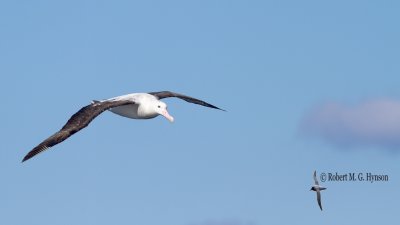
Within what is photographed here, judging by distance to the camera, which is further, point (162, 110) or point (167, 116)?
point (162, 110)

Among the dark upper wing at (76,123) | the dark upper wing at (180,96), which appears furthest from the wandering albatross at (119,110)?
the dark upper wing at (180,96)

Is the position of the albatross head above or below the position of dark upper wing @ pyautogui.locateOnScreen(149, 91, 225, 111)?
below

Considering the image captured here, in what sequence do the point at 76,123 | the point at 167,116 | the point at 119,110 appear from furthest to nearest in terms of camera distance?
the point at 119,110
the point at 167,116
the point at 76,123

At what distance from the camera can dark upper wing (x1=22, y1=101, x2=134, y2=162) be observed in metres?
31.5

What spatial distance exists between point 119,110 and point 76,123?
11.6ft

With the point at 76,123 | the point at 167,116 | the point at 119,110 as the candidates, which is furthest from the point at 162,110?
the point at 76,123

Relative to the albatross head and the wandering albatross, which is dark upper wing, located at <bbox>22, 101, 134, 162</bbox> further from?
the albatross head

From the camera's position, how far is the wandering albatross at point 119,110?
32.6 m

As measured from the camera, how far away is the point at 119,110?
36.5 metres

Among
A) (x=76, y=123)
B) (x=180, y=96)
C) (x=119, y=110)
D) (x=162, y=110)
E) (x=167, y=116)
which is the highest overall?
(x=180, y=96)

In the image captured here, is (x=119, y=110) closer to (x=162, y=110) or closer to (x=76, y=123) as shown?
(x=162, y=110)

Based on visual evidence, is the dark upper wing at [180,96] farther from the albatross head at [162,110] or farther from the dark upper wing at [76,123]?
the dark upper wing at [76,123]

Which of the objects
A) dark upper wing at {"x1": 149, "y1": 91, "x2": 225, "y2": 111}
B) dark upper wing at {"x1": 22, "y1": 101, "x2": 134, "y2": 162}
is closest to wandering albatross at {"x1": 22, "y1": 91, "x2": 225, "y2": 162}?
dark upper wing at {"x1": 22, "y1": 101, "x2": 134, "y2": 162}

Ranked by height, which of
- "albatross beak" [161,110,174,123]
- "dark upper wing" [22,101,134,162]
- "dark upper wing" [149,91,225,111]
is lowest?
"dark upper wing" [22,101,134,162]
